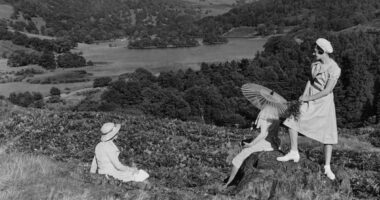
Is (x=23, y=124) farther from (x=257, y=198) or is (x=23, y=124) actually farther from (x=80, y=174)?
(x=257, y=198)

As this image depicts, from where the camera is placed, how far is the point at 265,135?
11641 millimetres

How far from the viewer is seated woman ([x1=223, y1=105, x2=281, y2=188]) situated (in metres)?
11.6

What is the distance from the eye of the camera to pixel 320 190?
10703 mm

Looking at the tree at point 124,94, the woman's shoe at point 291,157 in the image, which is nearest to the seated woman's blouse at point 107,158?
the woman's shoe at point 291,157

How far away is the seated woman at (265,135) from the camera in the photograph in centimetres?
1159

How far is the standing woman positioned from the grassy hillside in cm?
90

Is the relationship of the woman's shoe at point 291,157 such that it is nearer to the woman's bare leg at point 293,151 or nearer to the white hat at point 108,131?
the woman's bare leg at point 293,151

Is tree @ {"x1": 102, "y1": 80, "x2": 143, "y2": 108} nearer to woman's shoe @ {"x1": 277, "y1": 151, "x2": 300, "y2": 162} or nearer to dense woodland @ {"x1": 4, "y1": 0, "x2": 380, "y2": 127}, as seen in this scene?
dense woodland @ {"x1": 4, "y1": 0, "x2": 380, "y2": 127}

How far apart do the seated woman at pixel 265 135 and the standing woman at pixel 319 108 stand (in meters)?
0.51

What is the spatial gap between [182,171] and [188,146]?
208 inches

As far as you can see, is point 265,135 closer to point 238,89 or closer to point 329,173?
point 329,173

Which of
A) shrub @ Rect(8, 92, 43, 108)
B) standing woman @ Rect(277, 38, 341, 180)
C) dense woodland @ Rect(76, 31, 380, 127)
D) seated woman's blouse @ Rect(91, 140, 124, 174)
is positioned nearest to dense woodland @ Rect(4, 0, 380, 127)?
dense woodland @ Rect(76, 31, 380, 127)

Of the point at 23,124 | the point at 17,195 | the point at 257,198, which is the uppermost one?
the point at 17,195

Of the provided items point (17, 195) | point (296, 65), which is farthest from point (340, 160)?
point (296, 65)
